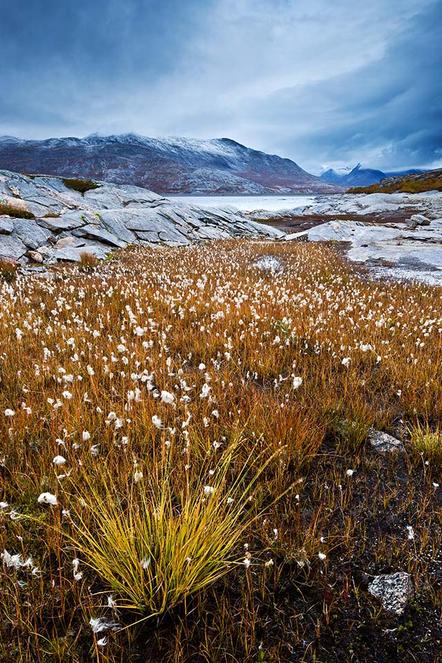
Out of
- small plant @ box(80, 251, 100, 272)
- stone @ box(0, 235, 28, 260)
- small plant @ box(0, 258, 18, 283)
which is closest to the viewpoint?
small plant @ box(0, 258, 18, 283)

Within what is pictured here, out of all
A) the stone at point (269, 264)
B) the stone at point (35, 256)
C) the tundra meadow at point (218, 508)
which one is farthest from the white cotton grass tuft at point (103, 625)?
the stone at point (35, 256)

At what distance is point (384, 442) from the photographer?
301 centimetres

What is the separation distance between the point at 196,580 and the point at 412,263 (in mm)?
15766

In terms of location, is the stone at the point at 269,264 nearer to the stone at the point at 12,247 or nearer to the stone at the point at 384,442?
the stone at the point at 12,247

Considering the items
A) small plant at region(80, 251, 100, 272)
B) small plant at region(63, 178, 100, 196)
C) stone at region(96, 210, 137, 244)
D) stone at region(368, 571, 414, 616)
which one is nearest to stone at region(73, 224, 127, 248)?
stone at region(96, 210, 137, 244)

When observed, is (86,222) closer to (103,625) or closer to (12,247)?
(12,247)

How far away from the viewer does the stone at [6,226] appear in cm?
1468

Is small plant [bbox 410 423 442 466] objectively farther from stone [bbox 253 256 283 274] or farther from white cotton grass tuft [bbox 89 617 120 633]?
stone [bbox 253 256 283 274]

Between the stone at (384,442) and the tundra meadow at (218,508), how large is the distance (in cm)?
7

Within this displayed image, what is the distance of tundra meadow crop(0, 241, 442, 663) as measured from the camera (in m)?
1.61

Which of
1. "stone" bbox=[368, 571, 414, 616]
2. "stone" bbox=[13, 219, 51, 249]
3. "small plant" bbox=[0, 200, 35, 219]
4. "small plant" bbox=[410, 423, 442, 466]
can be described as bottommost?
"stone" bbox=[368, 571, 414, 616]

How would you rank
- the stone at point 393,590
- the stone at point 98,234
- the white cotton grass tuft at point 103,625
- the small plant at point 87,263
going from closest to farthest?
the white cotton grass tuft at point 103,625 → the stone at point 393,590 → the small plant at point 87,263 → the stone at point 98,234

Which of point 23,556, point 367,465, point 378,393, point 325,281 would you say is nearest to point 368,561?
point 367,465

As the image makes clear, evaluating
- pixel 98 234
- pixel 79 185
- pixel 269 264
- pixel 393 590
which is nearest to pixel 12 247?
pixel 98 234
